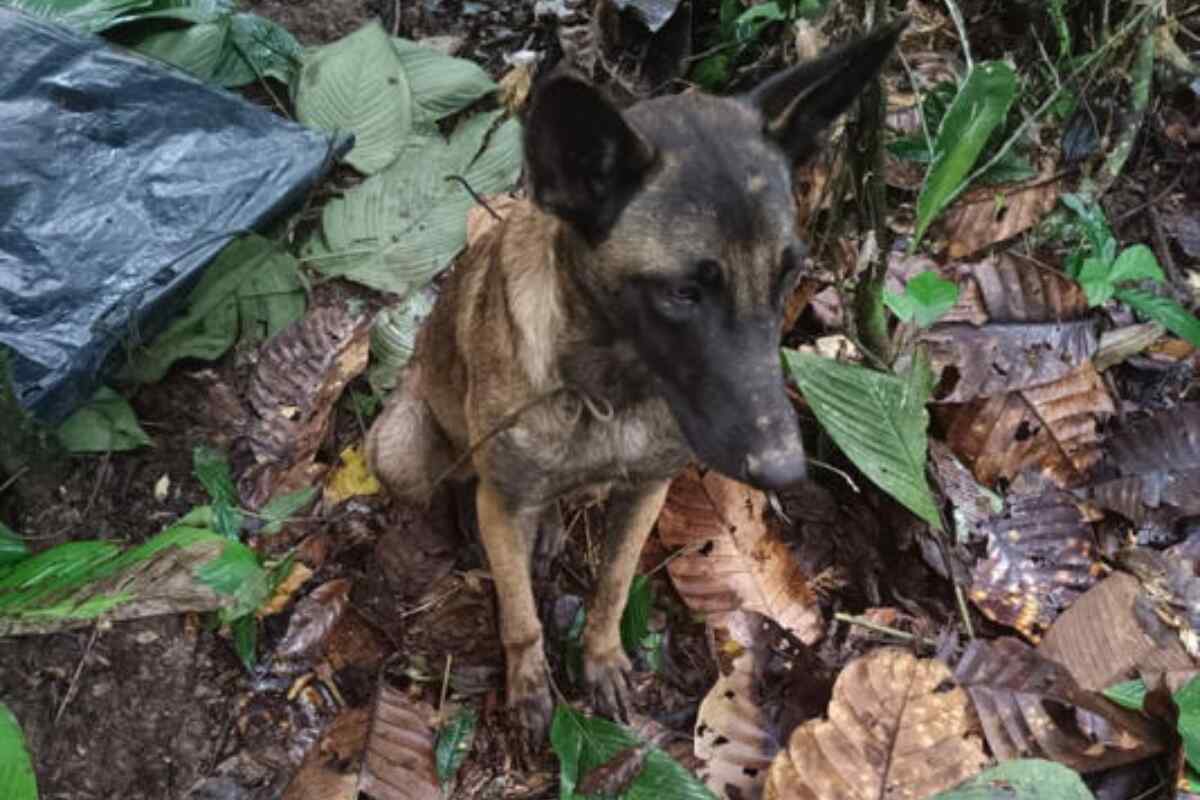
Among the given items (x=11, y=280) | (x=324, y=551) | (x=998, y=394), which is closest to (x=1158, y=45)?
(x=998, y=394)

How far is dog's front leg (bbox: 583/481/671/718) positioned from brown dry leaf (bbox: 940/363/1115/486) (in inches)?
45.9

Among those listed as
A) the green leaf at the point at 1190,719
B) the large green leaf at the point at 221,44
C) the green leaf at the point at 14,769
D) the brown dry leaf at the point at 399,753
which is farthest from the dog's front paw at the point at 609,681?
the large green leaf at the point at 221,44

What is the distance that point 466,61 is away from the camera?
5242mm

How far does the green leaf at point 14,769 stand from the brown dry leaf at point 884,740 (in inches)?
72.5

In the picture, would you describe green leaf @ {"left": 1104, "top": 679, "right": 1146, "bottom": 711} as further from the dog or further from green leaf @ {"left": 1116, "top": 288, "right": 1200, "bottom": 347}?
the dog

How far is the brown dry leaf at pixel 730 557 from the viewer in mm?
3848

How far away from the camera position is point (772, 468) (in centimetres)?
243

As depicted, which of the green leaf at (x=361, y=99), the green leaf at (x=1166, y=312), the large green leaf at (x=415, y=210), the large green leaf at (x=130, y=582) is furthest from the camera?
the green leaf at (x=361, y=99)

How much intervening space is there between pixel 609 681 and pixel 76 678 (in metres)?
1.61

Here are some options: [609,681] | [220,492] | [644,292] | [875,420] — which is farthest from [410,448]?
[644,292]

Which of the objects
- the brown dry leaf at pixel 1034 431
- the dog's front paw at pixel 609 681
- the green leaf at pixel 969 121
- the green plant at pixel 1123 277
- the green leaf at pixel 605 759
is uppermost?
the green leaf at pixel 969 121

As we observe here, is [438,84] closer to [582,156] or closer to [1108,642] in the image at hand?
[582,156]

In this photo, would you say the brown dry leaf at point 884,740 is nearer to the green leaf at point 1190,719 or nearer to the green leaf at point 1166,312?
the green leaf at point 1190,719

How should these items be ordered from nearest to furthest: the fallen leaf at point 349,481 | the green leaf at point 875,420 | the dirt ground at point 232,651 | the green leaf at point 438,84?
the green leaf at point 875,420 < the dirt ground at point 232,651 < the fallen leaf at point 349,481 < the green leaf at point 438,84
